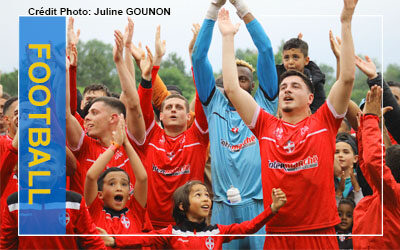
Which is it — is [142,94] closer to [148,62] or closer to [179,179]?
[148,62]

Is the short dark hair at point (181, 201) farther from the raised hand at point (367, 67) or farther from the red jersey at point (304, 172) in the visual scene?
the raised hand at point (367, 67)

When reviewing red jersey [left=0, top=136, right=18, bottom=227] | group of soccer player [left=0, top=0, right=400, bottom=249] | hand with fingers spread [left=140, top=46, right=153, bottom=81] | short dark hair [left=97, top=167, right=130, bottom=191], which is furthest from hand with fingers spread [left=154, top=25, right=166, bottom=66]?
red jersey [left=0, top=136, right=18, bottom=227]

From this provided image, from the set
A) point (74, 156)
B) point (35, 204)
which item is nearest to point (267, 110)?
point (74, 156)

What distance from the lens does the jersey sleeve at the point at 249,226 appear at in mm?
4461

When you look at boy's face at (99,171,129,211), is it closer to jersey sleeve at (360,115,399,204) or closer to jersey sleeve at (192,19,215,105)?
jersey sleeve at (192,19,215,105)

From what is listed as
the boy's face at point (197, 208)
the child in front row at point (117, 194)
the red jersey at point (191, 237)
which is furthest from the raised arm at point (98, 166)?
the boy's face at point (197, 208)

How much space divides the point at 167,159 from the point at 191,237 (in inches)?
34.0

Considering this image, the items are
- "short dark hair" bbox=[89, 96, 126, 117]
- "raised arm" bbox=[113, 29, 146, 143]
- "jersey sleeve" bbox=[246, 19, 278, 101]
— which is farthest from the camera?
"short dark hair" bbox=[89, 96, 126, 117]

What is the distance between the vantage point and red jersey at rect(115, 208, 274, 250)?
15.0ft

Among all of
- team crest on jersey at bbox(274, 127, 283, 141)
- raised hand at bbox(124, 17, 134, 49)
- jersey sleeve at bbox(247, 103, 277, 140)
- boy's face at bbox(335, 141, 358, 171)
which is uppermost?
raised hand at bbox(124, 17, 134, 49)

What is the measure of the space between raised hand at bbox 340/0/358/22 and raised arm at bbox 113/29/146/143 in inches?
70.9

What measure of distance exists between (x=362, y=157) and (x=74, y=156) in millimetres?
2345

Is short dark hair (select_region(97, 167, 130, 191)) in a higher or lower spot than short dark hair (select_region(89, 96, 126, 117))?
lower

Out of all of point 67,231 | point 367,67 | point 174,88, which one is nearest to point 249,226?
point 67,231
